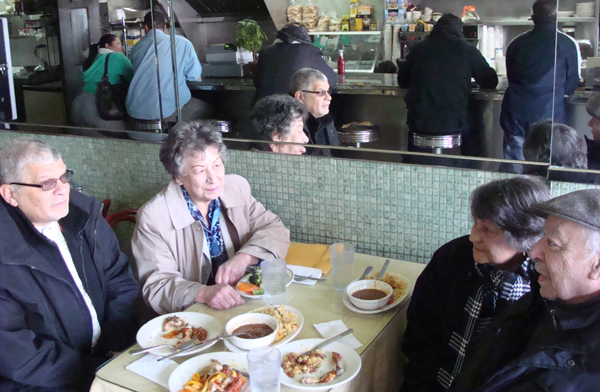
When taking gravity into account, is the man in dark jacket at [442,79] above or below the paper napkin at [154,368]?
above

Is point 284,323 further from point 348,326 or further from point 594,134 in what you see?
point 594,134

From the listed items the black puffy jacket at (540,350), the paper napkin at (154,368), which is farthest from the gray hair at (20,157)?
the black puffy jacket at (540,350)

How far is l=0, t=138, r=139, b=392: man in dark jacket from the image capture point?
1.84 metres

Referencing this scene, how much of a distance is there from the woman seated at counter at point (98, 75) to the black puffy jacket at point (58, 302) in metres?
1.32

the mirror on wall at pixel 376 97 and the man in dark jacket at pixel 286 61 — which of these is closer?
the mirror on wall at pixel 376 97

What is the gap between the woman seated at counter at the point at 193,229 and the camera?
2209 mm

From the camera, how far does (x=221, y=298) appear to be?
76.5 inches

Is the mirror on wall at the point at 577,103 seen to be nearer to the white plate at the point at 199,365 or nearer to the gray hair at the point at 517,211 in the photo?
the gray hair at the point at 517,211

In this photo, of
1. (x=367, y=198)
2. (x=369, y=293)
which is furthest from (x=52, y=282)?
(x=367, y=198)

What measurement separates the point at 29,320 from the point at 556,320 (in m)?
1.62

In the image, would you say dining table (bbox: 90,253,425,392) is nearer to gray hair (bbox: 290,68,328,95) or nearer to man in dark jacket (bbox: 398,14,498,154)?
man in dark jacket (bbox: 398,14,498,154)

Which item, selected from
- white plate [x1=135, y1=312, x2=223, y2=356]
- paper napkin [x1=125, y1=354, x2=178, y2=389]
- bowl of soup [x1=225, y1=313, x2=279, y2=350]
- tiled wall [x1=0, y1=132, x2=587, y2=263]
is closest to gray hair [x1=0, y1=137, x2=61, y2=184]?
white plate [x1=135, y1=312, x2=223, y2=356]

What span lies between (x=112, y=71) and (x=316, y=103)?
137 centimetres

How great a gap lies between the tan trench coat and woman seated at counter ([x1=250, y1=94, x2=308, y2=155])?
1.29 feet
